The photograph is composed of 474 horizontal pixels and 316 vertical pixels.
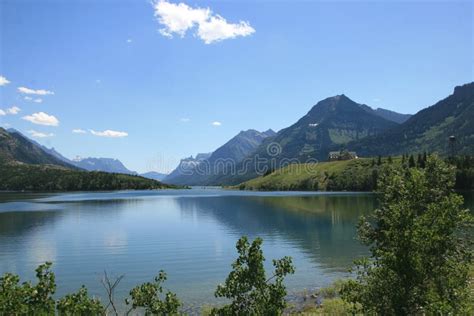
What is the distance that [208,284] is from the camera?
152 feet

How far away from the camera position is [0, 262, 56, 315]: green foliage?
50.3ft

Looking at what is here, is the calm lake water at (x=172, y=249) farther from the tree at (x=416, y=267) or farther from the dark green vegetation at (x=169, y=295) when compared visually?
the tree at (x=416, y=267)

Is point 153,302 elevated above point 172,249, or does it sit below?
above

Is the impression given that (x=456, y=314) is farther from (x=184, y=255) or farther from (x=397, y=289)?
(x=184, y=255)

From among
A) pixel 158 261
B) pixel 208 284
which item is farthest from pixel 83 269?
pixel 208 284

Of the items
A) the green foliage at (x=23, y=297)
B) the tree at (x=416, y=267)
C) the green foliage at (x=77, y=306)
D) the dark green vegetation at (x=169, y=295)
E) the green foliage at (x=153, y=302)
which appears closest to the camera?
the green foliage at (x=23, y=297)

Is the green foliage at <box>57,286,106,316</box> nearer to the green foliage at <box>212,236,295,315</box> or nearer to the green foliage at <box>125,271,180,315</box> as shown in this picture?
the green foliage at <box>125,271,180,315</box>

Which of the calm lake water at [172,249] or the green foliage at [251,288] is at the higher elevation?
the green foliage at [251,288]

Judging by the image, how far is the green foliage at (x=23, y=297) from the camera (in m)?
15.3

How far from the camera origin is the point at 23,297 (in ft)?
51.7

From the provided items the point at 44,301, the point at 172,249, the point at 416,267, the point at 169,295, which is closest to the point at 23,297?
the point at 44,301

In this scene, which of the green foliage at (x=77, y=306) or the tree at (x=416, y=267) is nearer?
the green foliage at (x=77, y=306)

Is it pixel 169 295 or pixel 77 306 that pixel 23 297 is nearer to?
pixel 77 306

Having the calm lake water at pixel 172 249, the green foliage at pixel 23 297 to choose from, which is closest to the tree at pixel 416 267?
the green foliage at pixel 23 297
